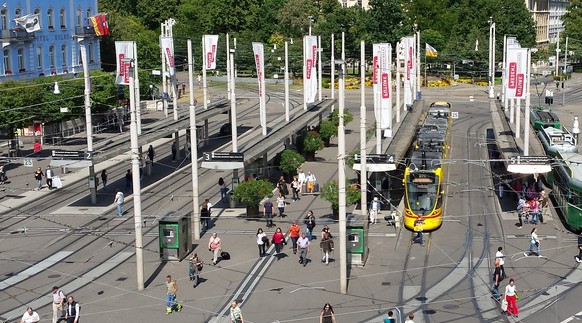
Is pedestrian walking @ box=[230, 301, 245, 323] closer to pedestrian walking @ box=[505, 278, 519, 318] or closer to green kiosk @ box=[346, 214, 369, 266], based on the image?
pedestrian walking @ box=[505, 278, 519, 318]

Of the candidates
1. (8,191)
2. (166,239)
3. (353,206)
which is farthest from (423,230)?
(8,191)

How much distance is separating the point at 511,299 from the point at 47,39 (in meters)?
58.8

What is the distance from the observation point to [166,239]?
37188mm

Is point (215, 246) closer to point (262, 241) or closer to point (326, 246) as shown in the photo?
point (262, 241)

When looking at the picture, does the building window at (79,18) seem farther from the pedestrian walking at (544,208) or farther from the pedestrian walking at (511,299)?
the pedestrian walking at (511,299)

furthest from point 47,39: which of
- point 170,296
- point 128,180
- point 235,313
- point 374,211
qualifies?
point 235,313

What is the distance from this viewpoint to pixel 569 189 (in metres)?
40.9

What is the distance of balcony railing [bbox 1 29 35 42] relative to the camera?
238 feet

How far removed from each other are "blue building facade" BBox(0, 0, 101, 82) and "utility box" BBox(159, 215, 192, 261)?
40.1 metres

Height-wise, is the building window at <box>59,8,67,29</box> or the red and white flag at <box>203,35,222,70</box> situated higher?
the building window at <box>59,8,67,29</box>

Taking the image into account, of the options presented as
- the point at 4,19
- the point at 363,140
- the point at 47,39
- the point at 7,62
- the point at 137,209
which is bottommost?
the point at 137,209

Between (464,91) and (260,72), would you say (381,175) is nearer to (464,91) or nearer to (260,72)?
(260,72)

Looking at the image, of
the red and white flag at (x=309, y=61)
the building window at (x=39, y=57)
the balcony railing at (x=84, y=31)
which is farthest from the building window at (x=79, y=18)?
the red and white flag at (x=309, y=61)

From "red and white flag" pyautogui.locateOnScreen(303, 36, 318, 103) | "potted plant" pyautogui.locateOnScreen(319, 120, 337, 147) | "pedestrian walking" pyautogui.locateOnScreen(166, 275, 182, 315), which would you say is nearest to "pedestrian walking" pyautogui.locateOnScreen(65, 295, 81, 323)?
"pedestrian walking" pyautogui.locateOnScreen(166, 275, 182, 315)
